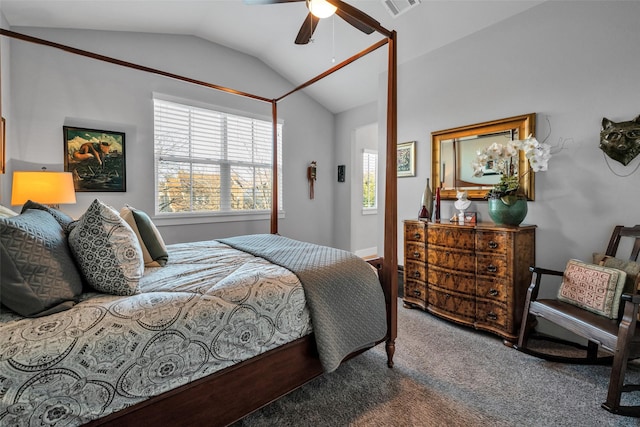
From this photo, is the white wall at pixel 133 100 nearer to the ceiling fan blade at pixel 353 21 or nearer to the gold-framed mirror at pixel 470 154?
the gold-framed mirror at pixel 470 154

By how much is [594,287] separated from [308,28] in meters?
2.68

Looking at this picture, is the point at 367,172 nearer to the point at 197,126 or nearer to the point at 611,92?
the point at 197,126

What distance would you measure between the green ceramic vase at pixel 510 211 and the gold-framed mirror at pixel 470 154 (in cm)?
27

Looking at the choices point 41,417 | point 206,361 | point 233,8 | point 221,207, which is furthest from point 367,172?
point 41,417

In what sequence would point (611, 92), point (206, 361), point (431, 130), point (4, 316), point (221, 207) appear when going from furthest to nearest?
point (221, 207), point (431, 130), point (611, 92), point (206, 361), point (4, 316)

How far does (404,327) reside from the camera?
256 centimetres

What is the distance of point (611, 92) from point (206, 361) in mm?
3139

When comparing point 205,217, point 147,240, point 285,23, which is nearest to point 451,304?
point 147,240

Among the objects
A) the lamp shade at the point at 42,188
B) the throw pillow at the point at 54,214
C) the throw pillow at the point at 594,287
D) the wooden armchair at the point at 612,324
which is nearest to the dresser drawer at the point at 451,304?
the wooden armchair at the point at 612,324

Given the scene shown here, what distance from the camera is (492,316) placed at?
92.0 inches

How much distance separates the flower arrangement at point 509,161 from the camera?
2.23m

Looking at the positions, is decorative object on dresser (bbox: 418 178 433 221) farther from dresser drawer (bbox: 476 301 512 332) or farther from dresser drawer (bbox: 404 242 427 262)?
dresser drawer (bbox: 476 301 512 332)

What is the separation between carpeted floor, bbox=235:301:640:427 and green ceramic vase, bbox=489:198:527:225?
3.31 ft

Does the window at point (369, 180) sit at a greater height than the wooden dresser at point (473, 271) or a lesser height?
greater
